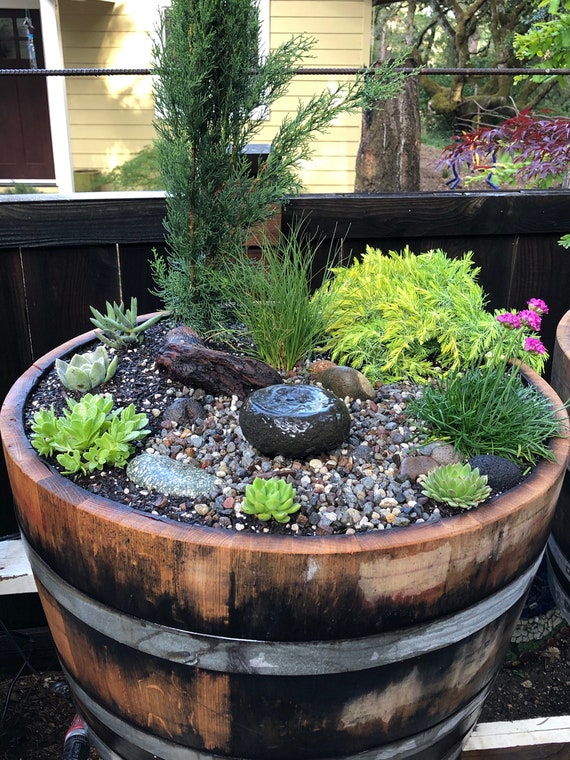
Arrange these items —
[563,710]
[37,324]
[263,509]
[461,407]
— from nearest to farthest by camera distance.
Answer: [263,509]
[461,407]
[563,710]
[37,324]

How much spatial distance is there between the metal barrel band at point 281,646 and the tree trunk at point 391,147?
12.7 feet

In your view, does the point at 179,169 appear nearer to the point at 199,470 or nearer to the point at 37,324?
the point at 199,470

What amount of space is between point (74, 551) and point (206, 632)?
0.90 feet

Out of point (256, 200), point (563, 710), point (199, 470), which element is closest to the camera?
point (199, 470)

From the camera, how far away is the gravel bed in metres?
1.19

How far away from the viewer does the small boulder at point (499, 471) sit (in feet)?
4.13

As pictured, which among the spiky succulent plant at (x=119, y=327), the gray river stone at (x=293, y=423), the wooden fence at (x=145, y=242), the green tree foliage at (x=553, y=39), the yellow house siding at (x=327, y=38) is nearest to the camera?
the gray river stone at (x=293, y=423)

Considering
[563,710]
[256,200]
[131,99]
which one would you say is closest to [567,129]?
[256,200]

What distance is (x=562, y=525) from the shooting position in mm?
1702

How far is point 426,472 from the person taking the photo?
52.3 inches

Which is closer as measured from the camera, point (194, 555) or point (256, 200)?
point (194, 555)

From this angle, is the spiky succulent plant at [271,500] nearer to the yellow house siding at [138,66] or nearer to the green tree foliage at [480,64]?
the yellow house siding at [138,66]

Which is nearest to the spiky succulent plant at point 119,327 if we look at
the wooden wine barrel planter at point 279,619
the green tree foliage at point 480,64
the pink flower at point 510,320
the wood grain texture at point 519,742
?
the wooden wine barrel planter at point 279,619

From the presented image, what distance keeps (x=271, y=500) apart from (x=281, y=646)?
231 mm
